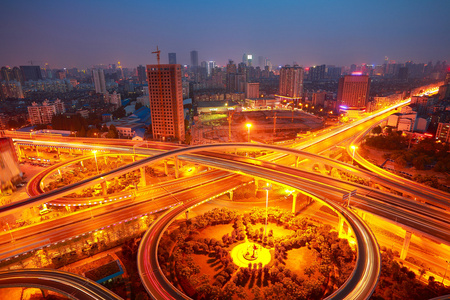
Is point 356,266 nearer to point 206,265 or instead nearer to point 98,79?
point 206,265

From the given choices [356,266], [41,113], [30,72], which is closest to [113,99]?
[41,113]

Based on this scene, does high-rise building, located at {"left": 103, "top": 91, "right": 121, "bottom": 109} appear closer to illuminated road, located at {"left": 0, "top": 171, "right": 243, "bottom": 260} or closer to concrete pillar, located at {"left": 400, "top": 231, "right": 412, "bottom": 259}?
illuminated road, located at {"left": 0, "top": 171, "right": 243, "bottom": 260}

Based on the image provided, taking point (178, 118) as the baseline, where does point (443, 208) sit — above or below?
below

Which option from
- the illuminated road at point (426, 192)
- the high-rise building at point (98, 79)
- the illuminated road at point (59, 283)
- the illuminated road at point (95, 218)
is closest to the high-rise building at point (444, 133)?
the illuminated road at point (426, 192)

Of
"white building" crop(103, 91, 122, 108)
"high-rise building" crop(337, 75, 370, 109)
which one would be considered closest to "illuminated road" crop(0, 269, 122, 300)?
"white building" crop(103, 91, 122, 108)

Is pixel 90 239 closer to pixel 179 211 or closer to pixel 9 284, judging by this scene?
pixel 9 284

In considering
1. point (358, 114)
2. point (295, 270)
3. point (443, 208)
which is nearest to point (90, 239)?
point (295, 270)

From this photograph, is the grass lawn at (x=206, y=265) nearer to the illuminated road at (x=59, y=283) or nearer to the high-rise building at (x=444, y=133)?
the illuminated road at (x=59, y=283)
